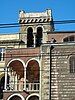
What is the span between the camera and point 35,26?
54.3m

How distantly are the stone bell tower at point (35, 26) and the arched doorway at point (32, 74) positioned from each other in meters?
10.4

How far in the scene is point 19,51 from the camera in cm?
3953

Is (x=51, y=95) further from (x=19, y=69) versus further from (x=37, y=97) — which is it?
(x=19, y=69)

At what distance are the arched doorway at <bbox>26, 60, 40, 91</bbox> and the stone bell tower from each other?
34.1ft

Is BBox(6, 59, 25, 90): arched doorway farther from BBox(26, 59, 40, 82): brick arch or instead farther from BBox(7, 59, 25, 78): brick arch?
BBox(26, 59, 40, 82): brick arch

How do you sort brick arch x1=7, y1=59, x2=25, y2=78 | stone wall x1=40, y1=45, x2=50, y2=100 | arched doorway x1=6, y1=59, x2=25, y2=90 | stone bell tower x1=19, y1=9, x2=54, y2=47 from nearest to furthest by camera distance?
stone wall x1=40, y1=45, x2=50, y2=100, brick arch x1=7, y1=59, x2=25, y2=78, arched doorway x1=6, y1=59, x2=25, y2=90, stone bell tower x1=19, y1=9, x2=54, y2=47

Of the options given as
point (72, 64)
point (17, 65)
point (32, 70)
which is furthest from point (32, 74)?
point (72, 64)

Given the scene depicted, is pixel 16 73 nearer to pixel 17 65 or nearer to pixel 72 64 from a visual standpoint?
pixel 17 65

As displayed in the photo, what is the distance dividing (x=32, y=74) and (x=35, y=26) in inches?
485

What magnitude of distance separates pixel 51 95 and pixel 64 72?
98.5 inches

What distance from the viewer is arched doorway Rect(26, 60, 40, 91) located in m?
38.8

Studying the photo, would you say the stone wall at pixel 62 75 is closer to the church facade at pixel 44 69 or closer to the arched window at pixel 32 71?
the church facade at pixel 44 69

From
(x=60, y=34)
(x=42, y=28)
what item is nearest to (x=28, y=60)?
(x=60, y=34)

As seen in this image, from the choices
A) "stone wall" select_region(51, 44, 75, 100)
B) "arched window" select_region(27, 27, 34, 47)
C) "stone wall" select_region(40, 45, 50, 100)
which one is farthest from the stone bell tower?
"stone wall" select_region(51, 44, 75, 100)
